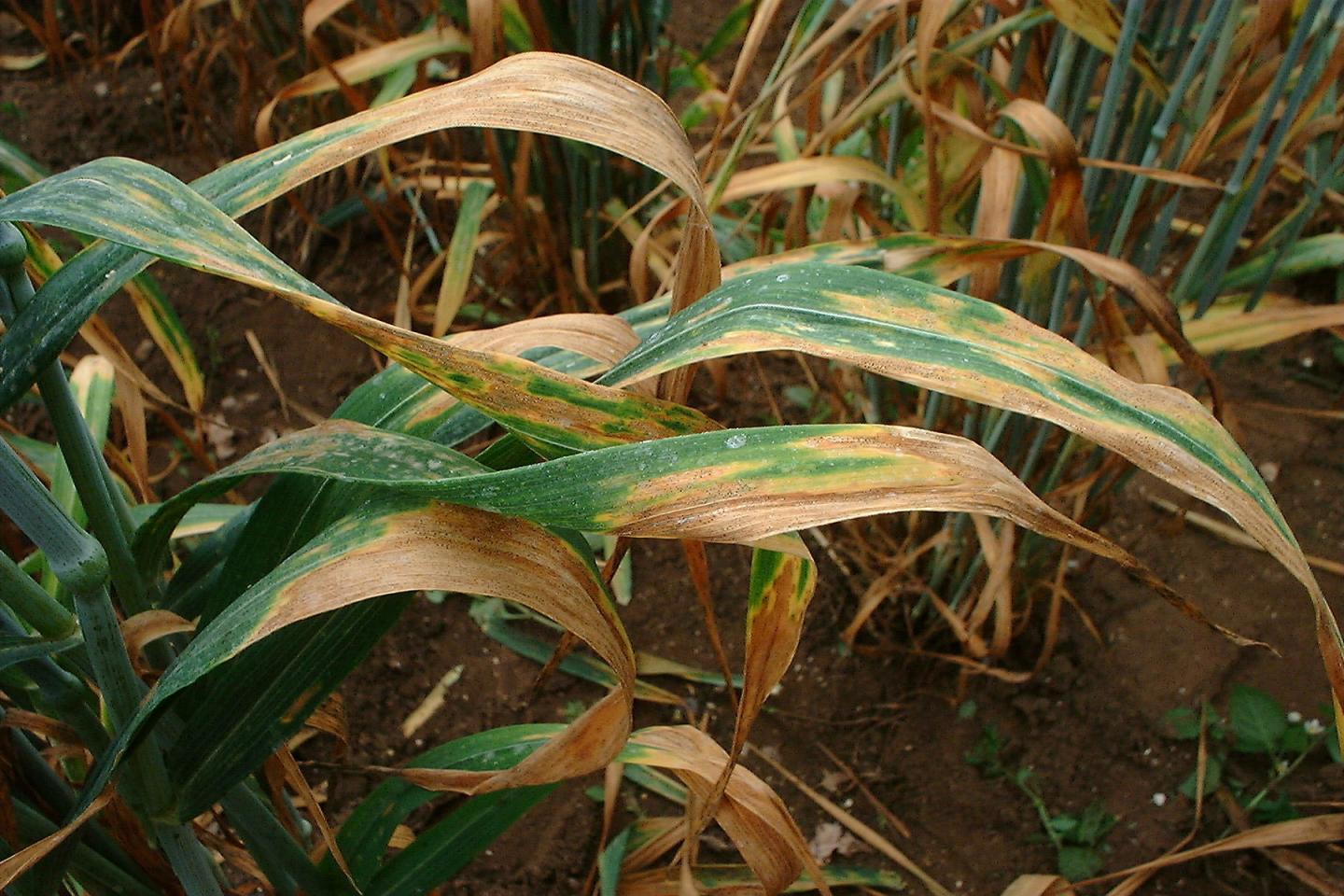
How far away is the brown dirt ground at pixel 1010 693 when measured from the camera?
114cm

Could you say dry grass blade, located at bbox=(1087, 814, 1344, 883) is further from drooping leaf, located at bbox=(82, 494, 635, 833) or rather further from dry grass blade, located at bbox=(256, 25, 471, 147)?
dry grass blade, located at bbox=(256, 25, 471, 147)

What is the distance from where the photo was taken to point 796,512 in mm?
420

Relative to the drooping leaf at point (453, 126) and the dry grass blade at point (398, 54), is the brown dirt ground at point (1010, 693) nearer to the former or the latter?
the dry grass blade at point (398, 54)

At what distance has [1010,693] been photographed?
1.24m

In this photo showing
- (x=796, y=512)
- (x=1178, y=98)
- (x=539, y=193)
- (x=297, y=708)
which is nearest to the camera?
(x=796, y=512)

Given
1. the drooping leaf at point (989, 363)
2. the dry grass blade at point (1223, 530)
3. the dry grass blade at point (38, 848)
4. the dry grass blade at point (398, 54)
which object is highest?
the drooping leaf at point (989, 363)

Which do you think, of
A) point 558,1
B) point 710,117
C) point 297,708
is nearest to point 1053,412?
point 297,708

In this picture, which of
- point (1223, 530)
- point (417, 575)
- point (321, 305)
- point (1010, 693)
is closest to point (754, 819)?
point (417, 575)

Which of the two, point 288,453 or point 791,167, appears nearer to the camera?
point 288,453

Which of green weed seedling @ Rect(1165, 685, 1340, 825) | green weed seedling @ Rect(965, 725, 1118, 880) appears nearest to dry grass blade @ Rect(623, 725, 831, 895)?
green weed seedling @ Rect(965, 725, 1118, 880)

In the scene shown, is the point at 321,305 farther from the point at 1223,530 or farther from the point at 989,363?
the point at 1223,530

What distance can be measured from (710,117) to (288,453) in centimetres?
153

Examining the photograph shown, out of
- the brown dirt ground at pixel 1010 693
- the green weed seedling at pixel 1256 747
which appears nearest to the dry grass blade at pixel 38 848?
the brown dirt ground at pixel 1010 693

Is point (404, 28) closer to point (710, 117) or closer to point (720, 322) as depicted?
point (710, 117)
